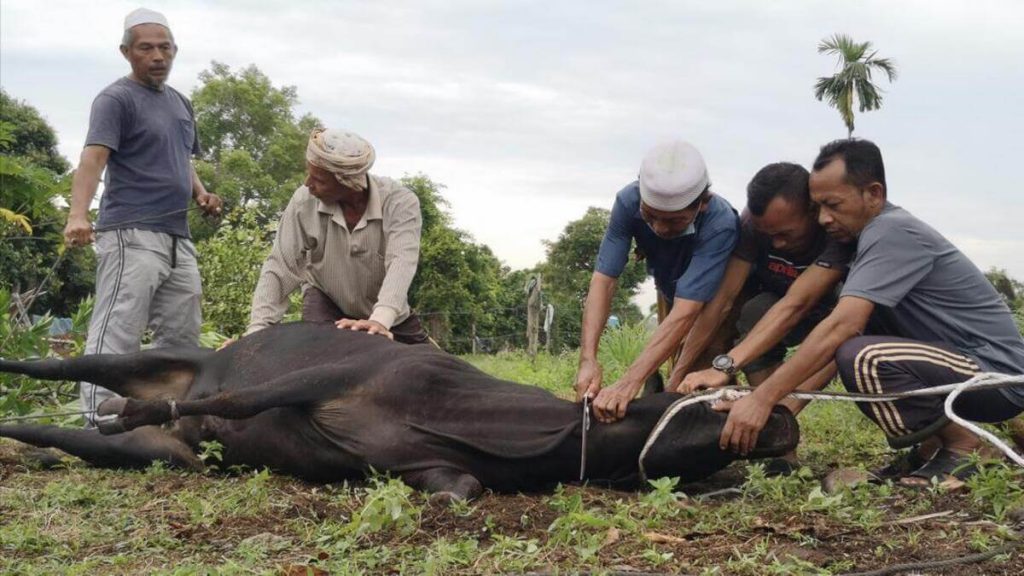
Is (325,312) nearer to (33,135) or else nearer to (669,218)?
(669,218)

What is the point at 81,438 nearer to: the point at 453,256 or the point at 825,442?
the point at 825,442

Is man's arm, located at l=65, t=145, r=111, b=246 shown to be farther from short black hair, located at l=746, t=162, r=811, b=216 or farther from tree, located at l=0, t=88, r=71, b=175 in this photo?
tree, located at l=0, t=88, r=71, b=175

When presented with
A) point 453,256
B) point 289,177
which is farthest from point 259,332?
point 289,177

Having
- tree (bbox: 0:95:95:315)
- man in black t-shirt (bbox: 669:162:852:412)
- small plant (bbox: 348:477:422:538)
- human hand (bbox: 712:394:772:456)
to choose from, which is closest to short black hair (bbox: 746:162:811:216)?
man in black t-shirt (bbox: 669:162:852:412)

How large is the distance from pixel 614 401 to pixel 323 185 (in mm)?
1757

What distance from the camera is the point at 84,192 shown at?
5562mm

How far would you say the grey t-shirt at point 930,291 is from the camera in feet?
13.8

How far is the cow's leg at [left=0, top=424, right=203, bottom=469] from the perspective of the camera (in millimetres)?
4992

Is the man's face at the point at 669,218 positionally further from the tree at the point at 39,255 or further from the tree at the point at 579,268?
the tree at the point at 579,268

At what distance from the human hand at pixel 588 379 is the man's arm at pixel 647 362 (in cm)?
13

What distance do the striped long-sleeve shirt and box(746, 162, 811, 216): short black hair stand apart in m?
1.61

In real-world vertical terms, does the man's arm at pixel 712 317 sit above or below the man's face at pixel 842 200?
below

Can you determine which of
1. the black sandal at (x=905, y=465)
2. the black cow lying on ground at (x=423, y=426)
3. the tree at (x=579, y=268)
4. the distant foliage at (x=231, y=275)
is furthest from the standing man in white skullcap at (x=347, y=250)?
the tree at (x=579, y=268)

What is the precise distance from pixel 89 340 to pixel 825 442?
154 inches
